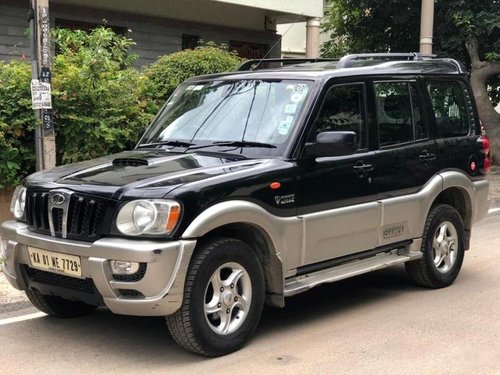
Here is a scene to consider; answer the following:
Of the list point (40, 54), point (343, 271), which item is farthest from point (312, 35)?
point (343, 271)

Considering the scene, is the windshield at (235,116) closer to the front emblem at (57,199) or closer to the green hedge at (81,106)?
the front emblem at (57,199)

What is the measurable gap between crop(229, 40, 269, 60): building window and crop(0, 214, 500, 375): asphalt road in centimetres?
1169

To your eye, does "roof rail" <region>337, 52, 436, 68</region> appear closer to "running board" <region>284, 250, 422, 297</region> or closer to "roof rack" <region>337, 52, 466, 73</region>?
"roof rack" <region>337, 52, 466, 73</region>

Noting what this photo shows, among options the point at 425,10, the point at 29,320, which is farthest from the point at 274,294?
the point at 425,10

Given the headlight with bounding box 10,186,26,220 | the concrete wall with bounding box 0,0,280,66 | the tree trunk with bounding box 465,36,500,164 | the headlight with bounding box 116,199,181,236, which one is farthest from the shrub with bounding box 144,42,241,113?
the tree trunk with bounding box 465,36,500,164

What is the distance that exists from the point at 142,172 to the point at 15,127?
4264mm

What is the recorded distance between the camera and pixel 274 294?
4.79 m

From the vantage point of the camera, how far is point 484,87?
15.4 metres

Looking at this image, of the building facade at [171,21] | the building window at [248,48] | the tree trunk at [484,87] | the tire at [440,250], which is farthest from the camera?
the building window at [248,48]

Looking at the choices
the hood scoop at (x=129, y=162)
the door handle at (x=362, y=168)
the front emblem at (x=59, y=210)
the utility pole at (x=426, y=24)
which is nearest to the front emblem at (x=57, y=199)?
the front emblem at (x=59, y=210)

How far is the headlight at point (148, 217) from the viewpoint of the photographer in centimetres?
410

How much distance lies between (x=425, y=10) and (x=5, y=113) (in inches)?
315

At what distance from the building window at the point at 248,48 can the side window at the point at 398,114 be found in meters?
11.3

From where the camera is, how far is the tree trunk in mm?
14922
